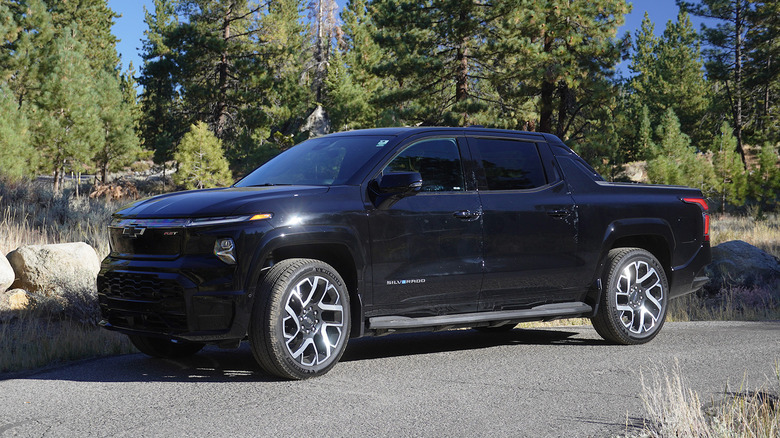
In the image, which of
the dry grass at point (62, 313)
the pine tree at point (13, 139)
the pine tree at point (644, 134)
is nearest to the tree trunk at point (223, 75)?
the pine tree at point (13, 139)

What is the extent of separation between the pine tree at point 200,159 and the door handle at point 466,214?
126 feet

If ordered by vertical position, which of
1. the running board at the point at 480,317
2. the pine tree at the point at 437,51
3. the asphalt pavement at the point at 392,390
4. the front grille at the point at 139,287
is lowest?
the asphalt pavement at the point at 392,390

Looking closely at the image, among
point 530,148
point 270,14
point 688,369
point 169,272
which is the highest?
point 270,14

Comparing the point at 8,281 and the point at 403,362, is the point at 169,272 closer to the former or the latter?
the point at 403,362

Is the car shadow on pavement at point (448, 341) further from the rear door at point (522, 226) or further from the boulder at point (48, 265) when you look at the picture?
the boulder at point (48, 265)

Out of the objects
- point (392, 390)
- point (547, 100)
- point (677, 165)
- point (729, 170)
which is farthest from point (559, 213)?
point (729, 170)

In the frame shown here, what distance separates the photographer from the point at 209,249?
549 centimetres

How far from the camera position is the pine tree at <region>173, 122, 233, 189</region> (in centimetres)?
4369

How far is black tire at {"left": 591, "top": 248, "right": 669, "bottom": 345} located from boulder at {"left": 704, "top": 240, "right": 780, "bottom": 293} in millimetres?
7829

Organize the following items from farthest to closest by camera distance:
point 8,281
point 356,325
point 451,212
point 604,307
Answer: point 8,281, point 604,307, point 451,212, point 356,325

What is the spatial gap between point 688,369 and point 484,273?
1.85 m

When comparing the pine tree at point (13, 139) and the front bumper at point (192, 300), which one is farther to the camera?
the pine tree at point (13, 139)

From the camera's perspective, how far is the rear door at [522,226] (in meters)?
6.82

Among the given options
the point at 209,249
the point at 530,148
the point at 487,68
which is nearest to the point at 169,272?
the point at 209,249
